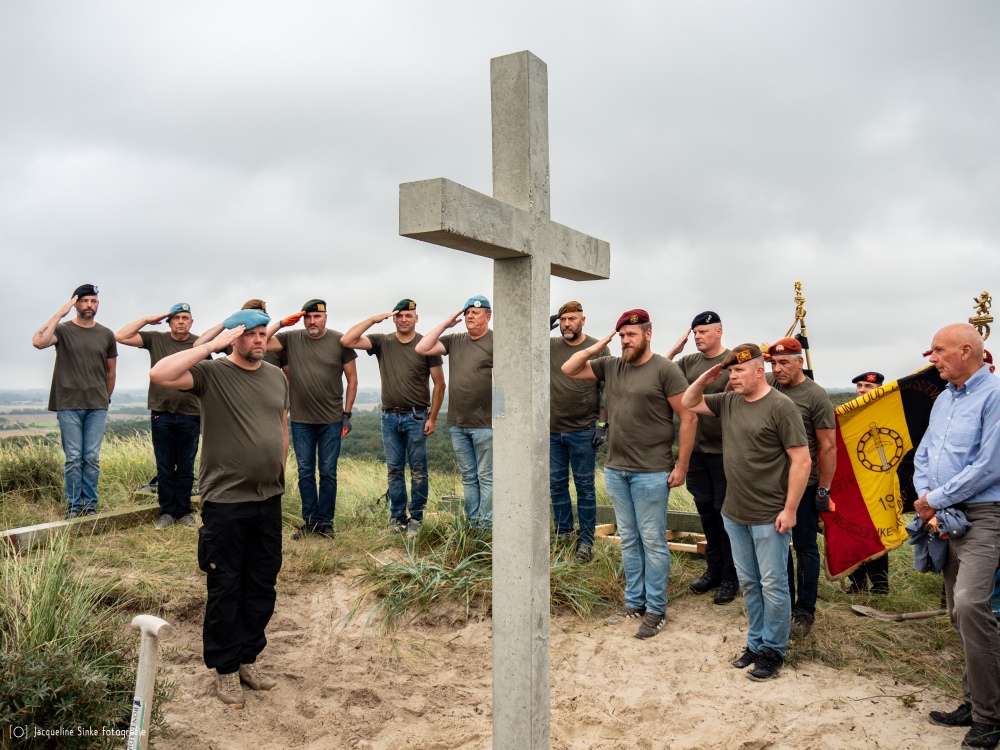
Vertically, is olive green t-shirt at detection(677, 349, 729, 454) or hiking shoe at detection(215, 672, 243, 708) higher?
olive green t-shirt at detection(677, 349, 729, 454)

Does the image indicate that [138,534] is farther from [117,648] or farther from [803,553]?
[803,553]

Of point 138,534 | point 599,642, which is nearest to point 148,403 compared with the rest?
point 138,534

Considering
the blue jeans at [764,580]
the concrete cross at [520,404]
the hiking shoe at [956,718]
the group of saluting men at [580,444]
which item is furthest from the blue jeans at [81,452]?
the hiking shoe at [956,718]

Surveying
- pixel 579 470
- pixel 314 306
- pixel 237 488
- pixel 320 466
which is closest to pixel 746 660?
pixel 579 470

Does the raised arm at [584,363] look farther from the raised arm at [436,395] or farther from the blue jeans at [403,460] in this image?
the blue jeans at [403,460]

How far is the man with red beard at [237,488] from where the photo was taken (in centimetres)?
483

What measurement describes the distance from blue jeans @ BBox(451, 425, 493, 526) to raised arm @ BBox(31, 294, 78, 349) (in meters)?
4.25

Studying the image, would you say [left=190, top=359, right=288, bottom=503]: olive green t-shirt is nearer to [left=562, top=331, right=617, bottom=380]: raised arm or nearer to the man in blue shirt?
[left=562, top=331, right=617, bottom=380]: raised arm

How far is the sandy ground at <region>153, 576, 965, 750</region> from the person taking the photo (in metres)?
4.65

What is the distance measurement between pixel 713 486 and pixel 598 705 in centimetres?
225

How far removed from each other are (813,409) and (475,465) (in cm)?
323

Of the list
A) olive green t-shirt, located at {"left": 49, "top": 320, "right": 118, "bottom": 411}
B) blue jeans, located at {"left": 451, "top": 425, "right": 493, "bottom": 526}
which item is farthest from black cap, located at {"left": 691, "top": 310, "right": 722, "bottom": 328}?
olive green t-shirt, located at {"left": 49, "top": 320, "right": 118, "bottom": 411}

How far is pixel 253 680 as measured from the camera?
516 cm

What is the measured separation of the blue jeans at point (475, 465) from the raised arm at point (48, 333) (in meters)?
4.25
